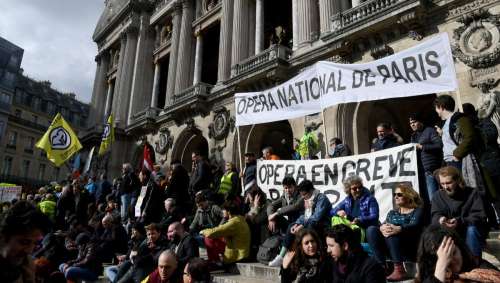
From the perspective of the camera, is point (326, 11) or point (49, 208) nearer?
point (49, 208)

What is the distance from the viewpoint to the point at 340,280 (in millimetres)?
3336

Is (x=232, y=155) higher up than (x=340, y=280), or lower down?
higher up

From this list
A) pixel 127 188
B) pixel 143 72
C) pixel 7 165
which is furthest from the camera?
pixel 7 165

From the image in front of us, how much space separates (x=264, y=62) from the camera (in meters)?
14.0

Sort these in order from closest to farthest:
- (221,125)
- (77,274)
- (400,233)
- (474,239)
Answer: (474,239), (400,233), (77,274), (221,125)

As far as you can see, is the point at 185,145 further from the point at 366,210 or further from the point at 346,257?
the point at 346,257

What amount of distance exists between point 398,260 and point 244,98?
6277mm

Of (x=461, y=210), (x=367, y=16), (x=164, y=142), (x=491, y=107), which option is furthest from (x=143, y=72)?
(x=461, y=210)

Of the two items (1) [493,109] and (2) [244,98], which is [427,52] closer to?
(1) [493,109]

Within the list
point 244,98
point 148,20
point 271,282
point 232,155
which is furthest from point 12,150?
A: point 271,282

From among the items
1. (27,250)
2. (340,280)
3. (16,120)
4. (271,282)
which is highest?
(16,120)

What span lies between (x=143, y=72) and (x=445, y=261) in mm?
25552

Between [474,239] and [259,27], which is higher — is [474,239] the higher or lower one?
the lower one

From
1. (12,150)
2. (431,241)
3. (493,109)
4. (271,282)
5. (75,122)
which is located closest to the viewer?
(431,241)
